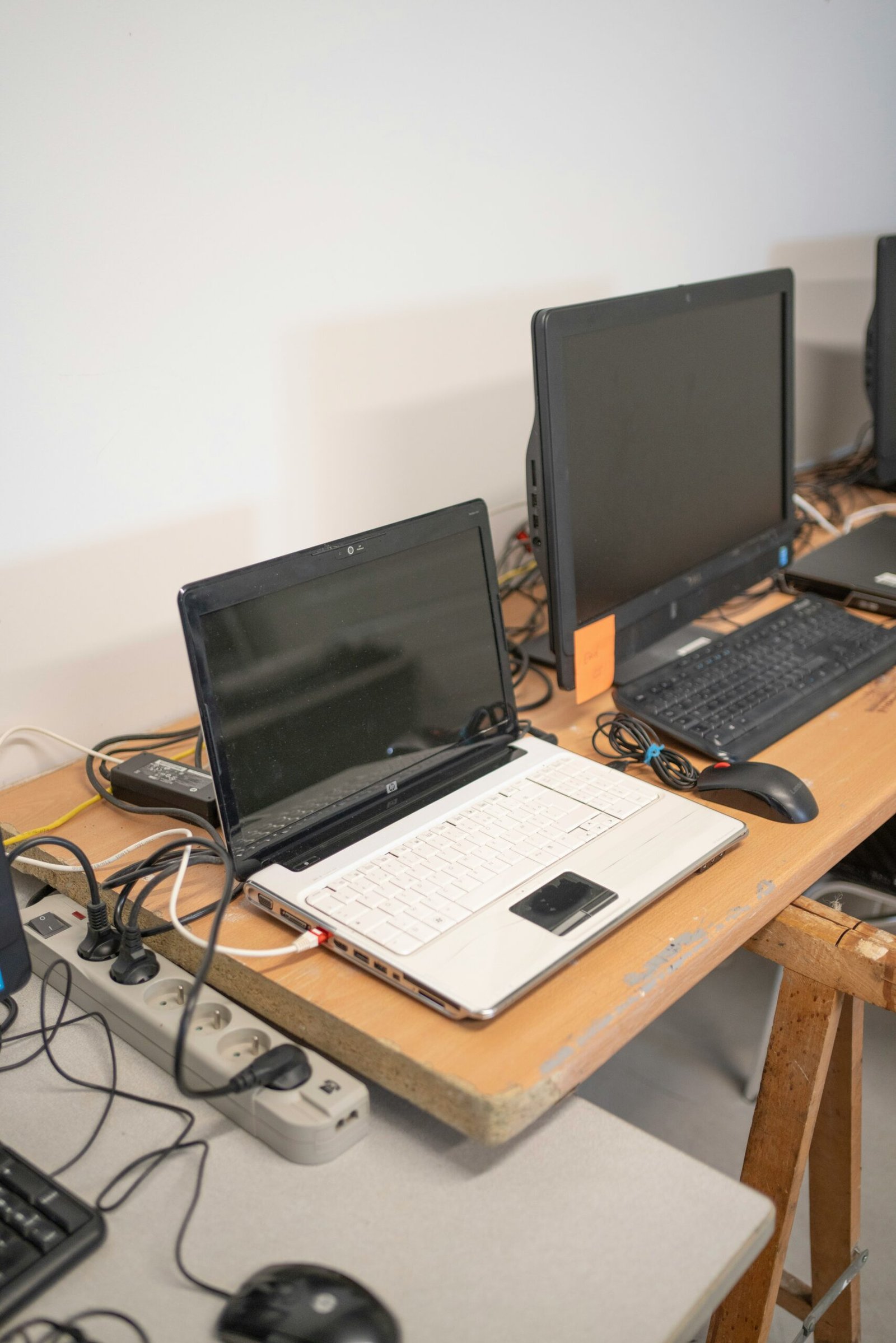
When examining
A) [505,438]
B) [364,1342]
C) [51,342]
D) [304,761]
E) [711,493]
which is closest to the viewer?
[364,1342]

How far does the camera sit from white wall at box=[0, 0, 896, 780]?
1.07 m

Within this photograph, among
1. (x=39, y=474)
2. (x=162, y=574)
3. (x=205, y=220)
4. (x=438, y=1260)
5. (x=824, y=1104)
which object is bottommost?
(x=824, y=1104)

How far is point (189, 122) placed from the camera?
112 cm

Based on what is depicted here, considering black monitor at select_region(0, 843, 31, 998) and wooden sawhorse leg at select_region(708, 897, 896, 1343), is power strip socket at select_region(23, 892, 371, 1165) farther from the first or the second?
wooden sawhorse leg at select_region(708, 897, 896, 1343)

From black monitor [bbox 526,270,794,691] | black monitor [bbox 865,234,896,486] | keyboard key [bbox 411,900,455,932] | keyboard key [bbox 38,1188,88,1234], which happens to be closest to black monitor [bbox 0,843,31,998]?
keyboard key [bbox 38,1188,88,1234]

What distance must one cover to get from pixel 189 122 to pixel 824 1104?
1.25 meters

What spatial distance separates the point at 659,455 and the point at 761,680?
299 mm

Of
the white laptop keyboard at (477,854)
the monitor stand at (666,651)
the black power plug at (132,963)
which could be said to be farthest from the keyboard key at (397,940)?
the monitor stand at (666,651)

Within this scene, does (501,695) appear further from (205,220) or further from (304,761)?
(205,220)

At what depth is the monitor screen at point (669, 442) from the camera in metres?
1.15

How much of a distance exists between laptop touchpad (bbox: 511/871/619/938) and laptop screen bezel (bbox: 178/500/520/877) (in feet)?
0.61

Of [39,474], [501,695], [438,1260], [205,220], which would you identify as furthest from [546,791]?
[205,220]

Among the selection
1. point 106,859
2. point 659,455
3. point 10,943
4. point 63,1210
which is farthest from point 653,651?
point 63,1210

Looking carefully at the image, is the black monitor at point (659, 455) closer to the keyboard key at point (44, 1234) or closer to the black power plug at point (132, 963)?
the black power plug at point (132, 963)
